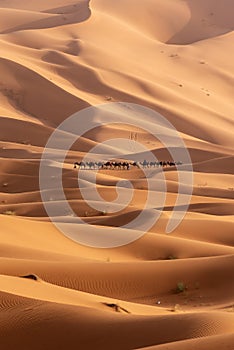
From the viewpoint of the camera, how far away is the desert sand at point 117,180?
24.5 ft

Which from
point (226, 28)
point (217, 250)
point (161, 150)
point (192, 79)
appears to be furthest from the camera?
point (226, 28)

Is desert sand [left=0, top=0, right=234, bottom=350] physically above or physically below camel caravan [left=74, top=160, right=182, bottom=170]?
above

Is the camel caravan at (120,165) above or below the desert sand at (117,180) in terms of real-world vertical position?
below

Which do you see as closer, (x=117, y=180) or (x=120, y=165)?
(x=117, y=180)

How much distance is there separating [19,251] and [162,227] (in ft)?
13.6

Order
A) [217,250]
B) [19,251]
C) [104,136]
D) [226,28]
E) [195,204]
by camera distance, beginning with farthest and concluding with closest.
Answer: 1. [226,28]
2. [104,136]
3. [195,204]
4. [217,250]
5. [19,251]

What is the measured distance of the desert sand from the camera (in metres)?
7.47

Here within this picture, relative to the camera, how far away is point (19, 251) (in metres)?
13.0

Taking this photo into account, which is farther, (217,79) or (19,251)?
(217,79)

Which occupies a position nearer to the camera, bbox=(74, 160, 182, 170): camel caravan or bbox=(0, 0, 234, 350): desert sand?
bbox=(0, 0, 234, 350): desert sand

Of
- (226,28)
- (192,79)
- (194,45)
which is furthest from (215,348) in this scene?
(226,28)

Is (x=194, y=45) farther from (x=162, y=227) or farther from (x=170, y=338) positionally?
(x=170, y=338)

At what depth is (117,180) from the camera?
78.7 feet

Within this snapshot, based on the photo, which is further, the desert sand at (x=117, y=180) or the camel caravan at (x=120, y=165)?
the camel caravan at (x=120, y=165)
